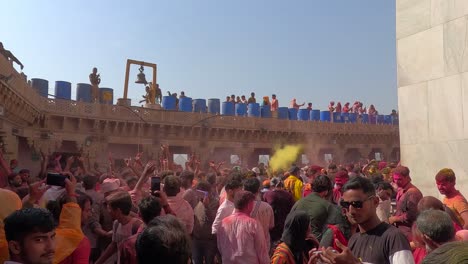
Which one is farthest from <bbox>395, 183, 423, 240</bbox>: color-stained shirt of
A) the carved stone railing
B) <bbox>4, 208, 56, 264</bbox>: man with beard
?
the carved stone railing

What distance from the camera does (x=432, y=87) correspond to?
6.92m

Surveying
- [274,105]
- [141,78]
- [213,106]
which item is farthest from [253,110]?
[141,78]

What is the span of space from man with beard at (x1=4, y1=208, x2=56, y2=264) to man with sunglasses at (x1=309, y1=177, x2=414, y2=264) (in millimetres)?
1704

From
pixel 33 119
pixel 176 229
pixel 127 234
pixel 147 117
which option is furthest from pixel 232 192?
pixel 147 117

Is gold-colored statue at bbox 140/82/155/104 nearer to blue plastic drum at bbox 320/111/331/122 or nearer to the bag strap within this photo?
blue plastic drum at bbox 320/111/331/122

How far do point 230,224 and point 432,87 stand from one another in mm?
4665

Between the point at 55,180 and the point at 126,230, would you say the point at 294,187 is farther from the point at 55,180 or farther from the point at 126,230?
the point at 55,180

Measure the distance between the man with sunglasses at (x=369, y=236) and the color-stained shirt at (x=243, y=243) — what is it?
4.94 feet

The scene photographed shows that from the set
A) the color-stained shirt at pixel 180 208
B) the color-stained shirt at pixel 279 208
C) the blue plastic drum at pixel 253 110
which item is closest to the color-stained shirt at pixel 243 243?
the color-stained shirt at pixel 180 208

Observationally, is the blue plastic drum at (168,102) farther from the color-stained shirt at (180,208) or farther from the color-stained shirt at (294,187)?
the color-stained shirt at (180,208)

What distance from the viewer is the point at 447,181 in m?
4.65

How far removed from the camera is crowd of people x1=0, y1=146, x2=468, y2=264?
7.92 ft

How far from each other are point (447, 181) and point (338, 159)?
99.8 ft

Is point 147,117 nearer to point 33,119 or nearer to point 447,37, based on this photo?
point 33,119
